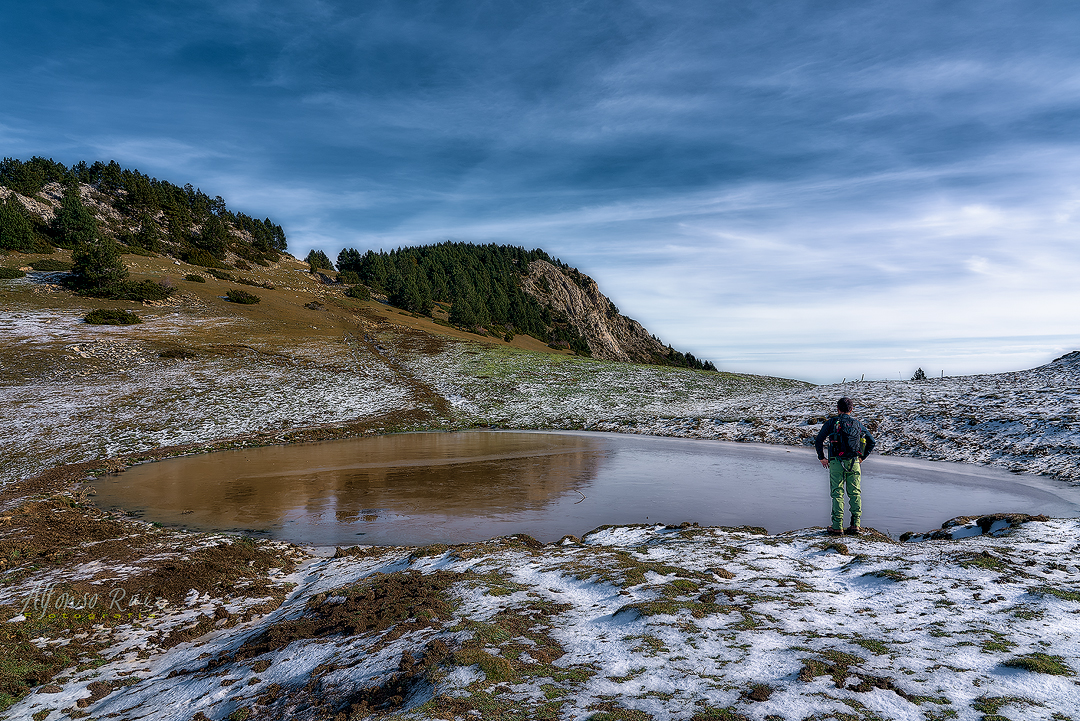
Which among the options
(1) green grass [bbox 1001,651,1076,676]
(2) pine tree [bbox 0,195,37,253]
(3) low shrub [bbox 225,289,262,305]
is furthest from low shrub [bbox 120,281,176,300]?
(1) green grass [bbox 1001,651,1076,676]

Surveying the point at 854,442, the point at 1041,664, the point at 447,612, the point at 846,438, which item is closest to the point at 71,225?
the point at 447,612

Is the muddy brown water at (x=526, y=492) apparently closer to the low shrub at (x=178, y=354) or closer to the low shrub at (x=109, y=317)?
the low shrub at (x=178, y=354)

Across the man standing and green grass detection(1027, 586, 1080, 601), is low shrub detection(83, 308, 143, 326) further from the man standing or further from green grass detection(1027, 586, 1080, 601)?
green grass detection(1027, 586, 1080, 601)

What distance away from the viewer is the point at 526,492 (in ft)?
50.7

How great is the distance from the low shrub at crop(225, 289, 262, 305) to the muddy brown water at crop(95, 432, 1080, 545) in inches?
1556

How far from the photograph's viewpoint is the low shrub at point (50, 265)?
50688 millimetres

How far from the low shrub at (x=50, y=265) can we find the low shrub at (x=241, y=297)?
14.1m

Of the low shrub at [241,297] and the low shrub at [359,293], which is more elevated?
the low shrub at [359,293]

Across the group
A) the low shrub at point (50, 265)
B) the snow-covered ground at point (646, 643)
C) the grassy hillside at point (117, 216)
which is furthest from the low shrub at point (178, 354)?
the snow-covered ground at point (646, 643)

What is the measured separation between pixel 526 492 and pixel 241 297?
53.2 meters

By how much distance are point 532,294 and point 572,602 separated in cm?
14713

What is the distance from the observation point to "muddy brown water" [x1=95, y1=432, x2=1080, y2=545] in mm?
12141

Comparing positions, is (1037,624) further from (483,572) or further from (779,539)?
(483,572)

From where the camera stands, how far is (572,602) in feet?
23.1
